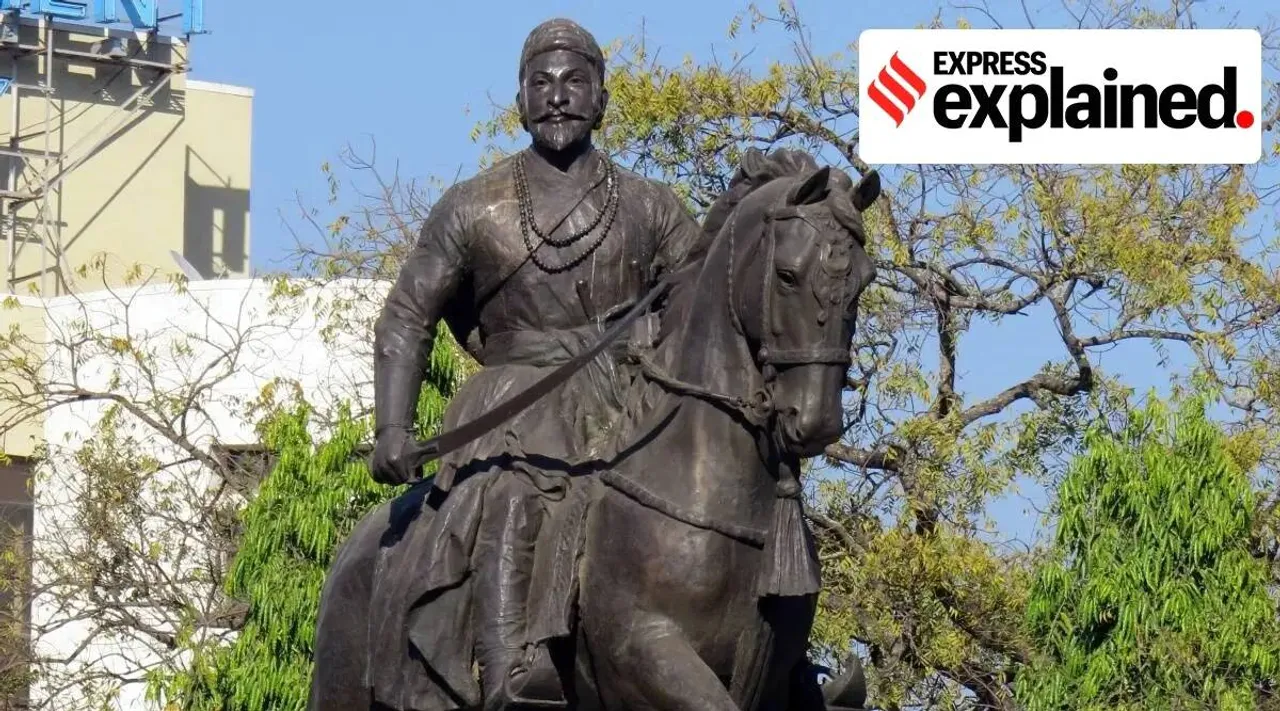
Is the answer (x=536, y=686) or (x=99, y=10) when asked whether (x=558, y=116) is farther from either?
(x=99, y=10)

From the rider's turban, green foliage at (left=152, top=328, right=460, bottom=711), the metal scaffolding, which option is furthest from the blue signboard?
the rider's turban

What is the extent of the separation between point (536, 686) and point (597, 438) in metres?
0.87

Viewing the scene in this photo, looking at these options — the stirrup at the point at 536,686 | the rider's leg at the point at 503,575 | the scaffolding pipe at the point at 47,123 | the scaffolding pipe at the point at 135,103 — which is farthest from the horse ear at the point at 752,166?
the scaffolding pipe at the point at 135,103

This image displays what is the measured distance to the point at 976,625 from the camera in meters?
22.9

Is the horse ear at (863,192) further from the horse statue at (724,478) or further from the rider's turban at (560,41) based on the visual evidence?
the rider's turban at (560,41)

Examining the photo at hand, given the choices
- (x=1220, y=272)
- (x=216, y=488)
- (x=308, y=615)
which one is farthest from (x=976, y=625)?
(x=216, y=488)

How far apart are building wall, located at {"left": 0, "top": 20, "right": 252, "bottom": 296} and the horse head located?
111ft

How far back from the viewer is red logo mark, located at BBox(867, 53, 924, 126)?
2347cm

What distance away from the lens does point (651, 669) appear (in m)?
8.52

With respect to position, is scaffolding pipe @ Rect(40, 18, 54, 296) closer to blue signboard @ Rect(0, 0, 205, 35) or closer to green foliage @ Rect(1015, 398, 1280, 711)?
blue signboard @ Rect(0, 0, 205, 35)

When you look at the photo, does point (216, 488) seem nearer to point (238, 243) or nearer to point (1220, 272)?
point (1220, 272)

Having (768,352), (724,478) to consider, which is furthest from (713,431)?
(768,352)

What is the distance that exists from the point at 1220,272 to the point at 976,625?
379cm

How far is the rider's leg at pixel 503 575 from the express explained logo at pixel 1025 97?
14710 mm
